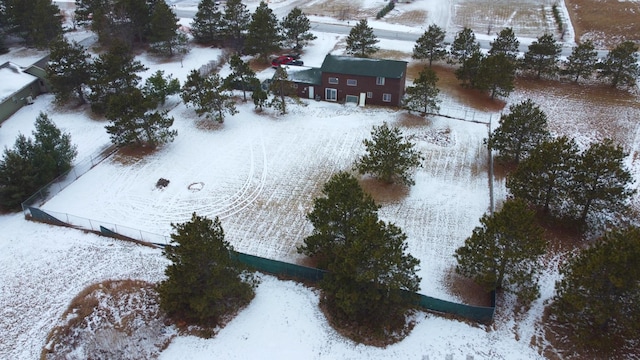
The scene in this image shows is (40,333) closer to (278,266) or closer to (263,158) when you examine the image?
(278,266)

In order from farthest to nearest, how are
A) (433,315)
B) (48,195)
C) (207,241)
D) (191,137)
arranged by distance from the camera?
(191,137) < (48,195) < (433,315) < (207,241)

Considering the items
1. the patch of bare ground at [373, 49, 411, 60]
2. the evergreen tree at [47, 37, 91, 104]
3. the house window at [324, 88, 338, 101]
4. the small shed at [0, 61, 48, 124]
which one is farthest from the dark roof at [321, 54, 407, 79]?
the small shed at [0, 61, 48, 124]

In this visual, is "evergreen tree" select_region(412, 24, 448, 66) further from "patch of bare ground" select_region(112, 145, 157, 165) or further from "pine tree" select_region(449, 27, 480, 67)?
"patch of bare ground" select_region(112, 145, 157, 165)

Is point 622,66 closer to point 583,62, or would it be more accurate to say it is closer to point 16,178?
point 583,62

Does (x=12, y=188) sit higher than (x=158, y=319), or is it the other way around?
(x=12, y=188)

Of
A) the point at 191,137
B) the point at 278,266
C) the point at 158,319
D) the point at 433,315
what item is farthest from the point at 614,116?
the point at 158,319

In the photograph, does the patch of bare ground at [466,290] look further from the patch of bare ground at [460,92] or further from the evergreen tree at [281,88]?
the evergreen tree at [281,88]

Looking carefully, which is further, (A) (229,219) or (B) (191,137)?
(B) (191,137)
